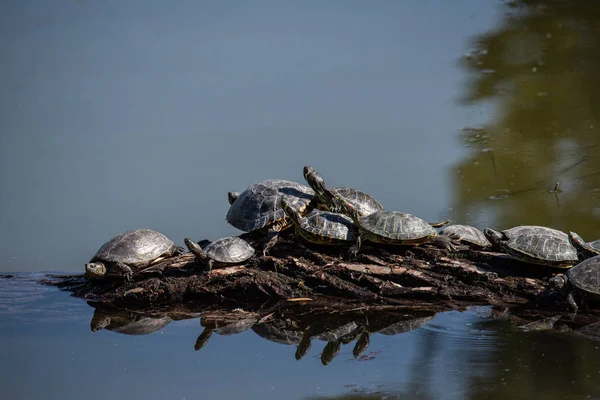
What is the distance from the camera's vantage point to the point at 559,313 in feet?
16.7

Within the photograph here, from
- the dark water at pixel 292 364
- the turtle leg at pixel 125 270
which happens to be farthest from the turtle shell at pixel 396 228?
the turtle leg at pixel 125 270

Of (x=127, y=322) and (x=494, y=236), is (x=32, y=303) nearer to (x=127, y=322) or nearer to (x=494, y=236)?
(x=127, y=322)

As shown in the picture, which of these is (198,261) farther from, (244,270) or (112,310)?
(112,310)

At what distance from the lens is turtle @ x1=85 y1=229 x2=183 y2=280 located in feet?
19.1

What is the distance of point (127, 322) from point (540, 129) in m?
8.10

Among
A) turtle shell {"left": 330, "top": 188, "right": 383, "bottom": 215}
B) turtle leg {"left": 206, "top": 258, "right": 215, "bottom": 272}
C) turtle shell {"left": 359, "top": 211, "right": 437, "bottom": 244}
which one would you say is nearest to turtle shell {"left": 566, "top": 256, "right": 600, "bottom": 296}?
turtle shell {"left": 359, "top": 211, "right": 437, "bottom": 244}

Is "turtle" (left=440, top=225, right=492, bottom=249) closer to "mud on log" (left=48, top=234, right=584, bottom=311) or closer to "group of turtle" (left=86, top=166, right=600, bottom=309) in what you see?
"group of turtle" (left=86, top=166, right=600, bottom=309)

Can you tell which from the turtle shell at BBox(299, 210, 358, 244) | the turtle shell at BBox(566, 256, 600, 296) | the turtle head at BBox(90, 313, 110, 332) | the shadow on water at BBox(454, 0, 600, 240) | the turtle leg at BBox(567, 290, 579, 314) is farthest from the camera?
the shadow on water at BBox(454, 0, 600, 240)

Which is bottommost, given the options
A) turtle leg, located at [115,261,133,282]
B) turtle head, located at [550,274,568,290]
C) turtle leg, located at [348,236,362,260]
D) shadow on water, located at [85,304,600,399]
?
shadow on water, located at [85,304,600,399]

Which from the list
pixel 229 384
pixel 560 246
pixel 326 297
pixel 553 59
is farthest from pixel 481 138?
pixel 229 384

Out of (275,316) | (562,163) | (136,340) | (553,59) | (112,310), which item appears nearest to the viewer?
(136,340)

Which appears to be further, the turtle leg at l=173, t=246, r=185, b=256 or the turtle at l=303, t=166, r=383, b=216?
the turtle leg at l=173, t=246, r=185, b=256

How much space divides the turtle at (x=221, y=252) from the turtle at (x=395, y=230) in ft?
3.33

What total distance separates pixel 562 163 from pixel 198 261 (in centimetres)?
657
